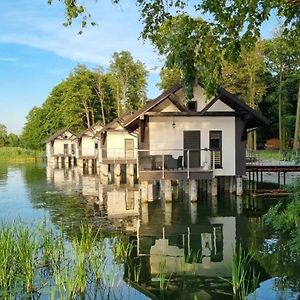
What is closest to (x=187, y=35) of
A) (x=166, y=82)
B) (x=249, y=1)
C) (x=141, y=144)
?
(x=249, y=1)

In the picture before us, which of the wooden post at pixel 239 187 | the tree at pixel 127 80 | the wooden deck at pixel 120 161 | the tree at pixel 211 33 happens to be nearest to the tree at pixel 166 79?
the tree at pixel 127 80

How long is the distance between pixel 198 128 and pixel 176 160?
263 centimetres

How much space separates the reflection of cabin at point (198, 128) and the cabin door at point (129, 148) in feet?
59.3

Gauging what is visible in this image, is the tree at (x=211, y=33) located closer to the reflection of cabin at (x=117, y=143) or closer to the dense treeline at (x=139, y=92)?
the dense treeline at (x=139, y=92)

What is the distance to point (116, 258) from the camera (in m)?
11.5

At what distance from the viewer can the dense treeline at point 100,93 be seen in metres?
67.9

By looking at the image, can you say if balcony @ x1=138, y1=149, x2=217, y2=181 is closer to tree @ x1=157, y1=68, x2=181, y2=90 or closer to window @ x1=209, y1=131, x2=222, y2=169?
window @ x1=209, y1=131, x2=222, y2=169

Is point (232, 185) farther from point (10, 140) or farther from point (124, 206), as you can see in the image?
point (10, 140)

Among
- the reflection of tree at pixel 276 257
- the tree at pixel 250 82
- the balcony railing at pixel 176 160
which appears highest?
the tree at pixel 250 82

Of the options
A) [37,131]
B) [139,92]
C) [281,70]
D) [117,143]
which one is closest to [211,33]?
[117,143]

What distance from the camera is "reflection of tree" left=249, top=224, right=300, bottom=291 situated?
10.1m

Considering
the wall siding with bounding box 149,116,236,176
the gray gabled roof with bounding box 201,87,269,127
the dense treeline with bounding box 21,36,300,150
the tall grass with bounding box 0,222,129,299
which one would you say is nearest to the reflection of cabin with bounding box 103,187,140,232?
the wall siding with bounding box 149,116,236,176

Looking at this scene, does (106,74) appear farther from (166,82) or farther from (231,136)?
(231,136)

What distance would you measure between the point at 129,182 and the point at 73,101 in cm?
4149
